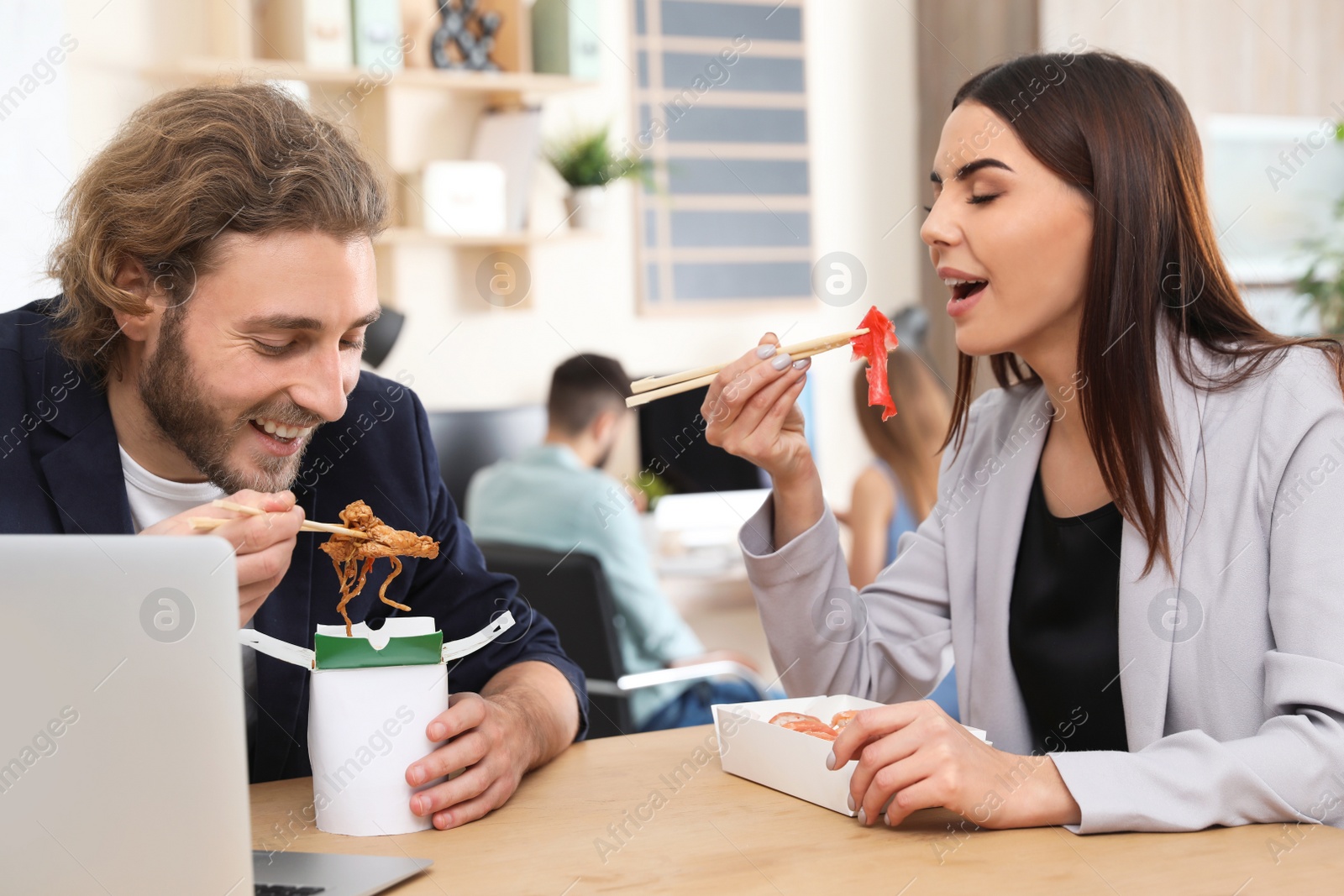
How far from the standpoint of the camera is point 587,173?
392 cm

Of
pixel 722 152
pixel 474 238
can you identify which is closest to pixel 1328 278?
pixel 722 152

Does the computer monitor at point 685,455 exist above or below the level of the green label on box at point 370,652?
below

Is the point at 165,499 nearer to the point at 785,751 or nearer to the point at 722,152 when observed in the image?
the point at 785,751

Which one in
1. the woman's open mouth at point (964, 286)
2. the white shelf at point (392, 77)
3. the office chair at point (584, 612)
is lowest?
the office chair at point (584, 612)

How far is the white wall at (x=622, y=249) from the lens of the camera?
331 cm

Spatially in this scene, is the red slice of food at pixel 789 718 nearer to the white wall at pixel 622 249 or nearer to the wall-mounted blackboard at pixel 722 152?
the white wall at pixel 622 249

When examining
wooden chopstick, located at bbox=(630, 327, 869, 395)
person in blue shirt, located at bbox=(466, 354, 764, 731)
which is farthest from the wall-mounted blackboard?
wooden chopstick, located at bbox=(630, 327, 869, 395)

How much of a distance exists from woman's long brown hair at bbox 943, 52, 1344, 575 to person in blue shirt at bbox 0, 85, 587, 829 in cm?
72

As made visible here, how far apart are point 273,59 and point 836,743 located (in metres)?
3.07

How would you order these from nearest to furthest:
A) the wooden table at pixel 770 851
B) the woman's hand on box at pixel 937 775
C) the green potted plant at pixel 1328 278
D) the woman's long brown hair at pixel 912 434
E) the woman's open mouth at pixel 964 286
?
the wooden table at pixel 770 851, the woman's hand on box at pixel 937 775, the woman's open mouth at pixel 964 286, the woman's long brown hair at pixel 912 434, the green potted plant at pixel 1328 278

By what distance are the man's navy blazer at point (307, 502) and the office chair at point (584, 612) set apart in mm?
541

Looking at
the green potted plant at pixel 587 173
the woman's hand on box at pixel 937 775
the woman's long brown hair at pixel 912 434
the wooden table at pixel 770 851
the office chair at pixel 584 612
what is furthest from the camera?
the green potted plant at pixel 587 173

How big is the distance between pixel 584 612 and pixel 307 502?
2.64 ft

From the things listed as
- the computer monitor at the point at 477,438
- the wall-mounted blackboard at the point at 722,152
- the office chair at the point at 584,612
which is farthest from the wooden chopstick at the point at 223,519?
the wall-mounted blackboard at the point at 722,152
